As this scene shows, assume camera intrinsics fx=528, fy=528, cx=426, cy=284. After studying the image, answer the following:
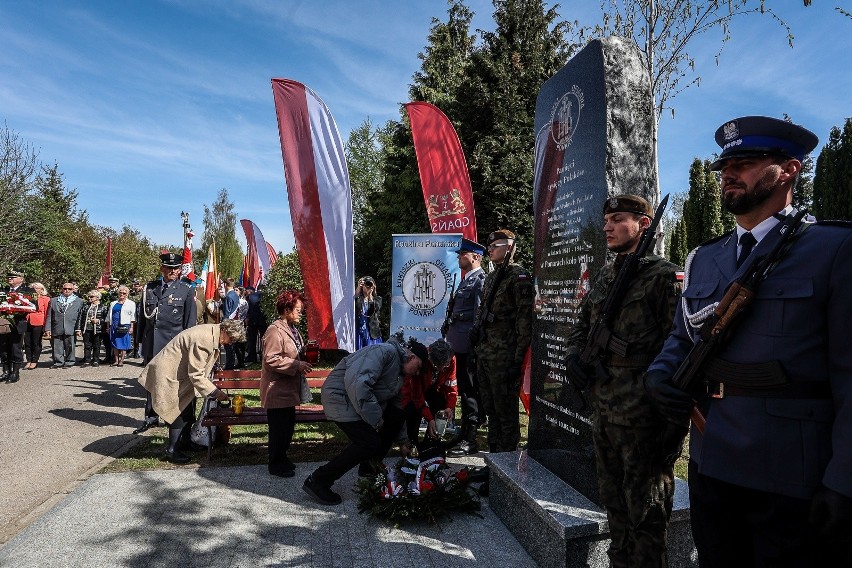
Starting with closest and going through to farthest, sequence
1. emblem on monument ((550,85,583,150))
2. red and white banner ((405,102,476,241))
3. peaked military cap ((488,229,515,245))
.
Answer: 1. emblem on monument ((550,85,583,150))
2. peaked military cap ((488,229,515,245))
3. red and white banner ((405,102,476,241))

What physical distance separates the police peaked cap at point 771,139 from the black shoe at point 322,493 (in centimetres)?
393

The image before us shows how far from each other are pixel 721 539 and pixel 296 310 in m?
4.34

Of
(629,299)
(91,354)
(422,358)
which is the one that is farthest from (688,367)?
(91,354)

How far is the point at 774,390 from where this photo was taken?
170cm

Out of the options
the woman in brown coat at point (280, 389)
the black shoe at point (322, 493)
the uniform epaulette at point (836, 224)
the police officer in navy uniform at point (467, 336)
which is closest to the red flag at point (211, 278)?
the woman in brown coat at point (280, 389)

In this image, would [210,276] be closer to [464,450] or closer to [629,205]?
[464,450]

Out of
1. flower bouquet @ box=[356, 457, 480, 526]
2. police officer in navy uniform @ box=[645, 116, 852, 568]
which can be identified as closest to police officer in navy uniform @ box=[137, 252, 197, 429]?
flower bouquet @ box=[356, 457, 480, 526]

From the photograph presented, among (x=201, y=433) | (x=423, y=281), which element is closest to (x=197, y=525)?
(x=201, y=433)

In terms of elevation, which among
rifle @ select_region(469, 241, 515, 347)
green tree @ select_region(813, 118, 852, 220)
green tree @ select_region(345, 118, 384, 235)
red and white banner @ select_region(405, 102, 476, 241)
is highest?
green tree @ select_region(345, 118, 384, 235)

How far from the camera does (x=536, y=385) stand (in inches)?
173

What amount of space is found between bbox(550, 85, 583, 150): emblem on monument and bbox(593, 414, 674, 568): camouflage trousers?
2.25 metres

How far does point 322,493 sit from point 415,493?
889 millimetres

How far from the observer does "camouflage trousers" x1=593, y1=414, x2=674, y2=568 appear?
105 inches

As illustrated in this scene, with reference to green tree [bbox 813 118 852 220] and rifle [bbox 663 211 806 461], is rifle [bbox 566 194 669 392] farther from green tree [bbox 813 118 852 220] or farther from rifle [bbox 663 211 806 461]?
green tree [bbox 813 118 852 220]
